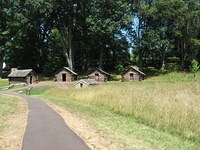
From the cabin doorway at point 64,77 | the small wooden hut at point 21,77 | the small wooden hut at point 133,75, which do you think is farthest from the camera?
the cabin doorway at point 64,77

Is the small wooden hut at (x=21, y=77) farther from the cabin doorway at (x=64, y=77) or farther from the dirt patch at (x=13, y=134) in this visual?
the dirt patch at (x=13, y=134)

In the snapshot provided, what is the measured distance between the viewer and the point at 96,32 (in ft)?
164

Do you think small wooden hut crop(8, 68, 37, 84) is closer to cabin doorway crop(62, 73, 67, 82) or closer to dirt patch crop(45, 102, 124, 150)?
cabin doorway crop(62, 73, 67, 82)

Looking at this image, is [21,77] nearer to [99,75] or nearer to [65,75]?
[65,75]

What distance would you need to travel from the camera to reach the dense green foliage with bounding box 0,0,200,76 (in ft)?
163

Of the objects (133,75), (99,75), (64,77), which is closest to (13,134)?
(133,75)

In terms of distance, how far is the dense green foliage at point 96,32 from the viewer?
49.7 meters

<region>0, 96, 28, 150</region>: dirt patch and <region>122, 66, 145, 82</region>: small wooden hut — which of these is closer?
<region>0, 96, 28, 150</region>: dirt patch

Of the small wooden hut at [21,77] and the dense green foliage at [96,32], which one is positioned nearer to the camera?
the small wooden hut at [21,77]

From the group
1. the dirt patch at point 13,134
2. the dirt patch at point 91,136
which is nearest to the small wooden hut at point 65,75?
the dirt patch at point 13,134

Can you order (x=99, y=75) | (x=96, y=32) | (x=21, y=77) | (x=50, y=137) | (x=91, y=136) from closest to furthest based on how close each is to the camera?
(x=50, y=137), (x=91, y=136), (x=21, y=77), (x=99, y=75), (x=96, y=32)

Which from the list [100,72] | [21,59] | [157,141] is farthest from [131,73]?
[157,141]

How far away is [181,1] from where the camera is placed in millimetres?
48031

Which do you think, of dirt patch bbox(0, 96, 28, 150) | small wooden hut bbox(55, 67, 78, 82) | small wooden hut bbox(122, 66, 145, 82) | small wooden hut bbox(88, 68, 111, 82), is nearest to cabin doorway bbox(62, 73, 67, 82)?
small wooden hut bbox(55, 67, 78, 82)
